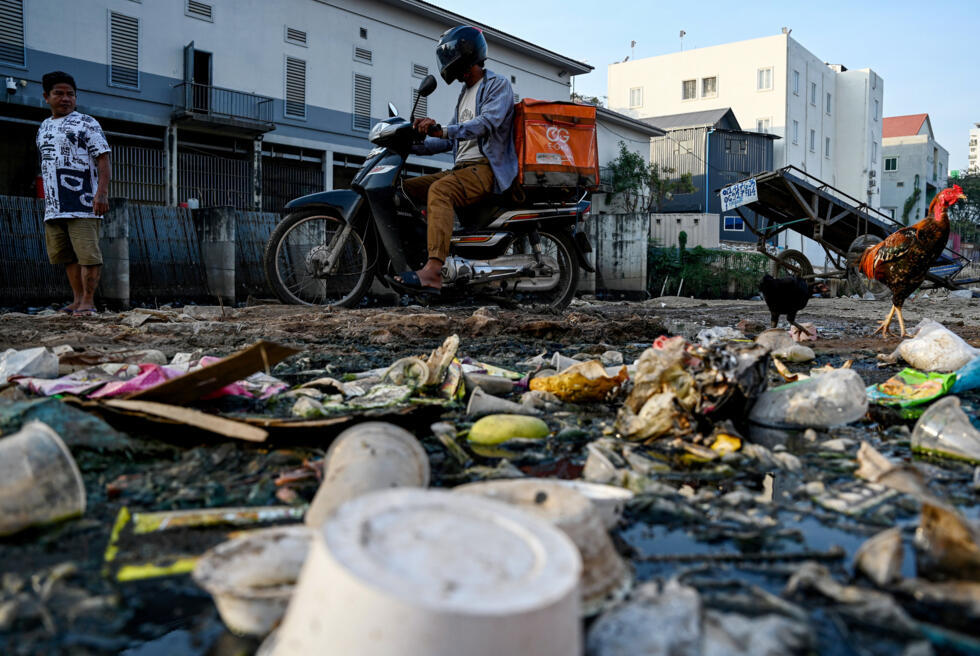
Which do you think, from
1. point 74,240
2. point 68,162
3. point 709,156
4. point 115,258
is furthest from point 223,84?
point 709,156

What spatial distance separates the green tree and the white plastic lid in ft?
91.8

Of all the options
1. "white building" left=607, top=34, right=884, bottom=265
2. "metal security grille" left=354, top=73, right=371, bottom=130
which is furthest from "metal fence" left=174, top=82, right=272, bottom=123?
"white building" left=607, top=34, right=884, bottom=265

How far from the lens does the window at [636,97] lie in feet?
138

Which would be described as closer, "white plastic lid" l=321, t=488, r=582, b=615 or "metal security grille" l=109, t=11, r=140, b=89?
"white plastic lid" l=321, t=488, r=582, b=615

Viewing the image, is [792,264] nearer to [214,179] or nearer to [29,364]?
[29,364]

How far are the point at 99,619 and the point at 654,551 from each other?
93cm

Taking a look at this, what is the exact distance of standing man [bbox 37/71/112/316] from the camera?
5.65m

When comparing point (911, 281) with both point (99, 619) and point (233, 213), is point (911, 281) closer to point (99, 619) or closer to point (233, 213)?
point (99, 619)

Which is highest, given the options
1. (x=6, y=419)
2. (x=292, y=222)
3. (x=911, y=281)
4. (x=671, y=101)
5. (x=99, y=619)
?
(x=671, y=101)

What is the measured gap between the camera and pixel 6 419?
1.87m

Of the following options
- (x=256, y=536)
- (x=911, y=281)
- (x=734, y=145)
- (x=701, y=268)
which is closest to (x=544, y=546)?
(x=256, y=536)

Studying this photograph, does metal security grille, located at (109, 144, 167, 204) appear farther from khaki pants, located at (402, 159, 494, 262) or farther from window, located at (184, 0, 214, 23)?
khaki pants, located at (402, 159, 494, 262)

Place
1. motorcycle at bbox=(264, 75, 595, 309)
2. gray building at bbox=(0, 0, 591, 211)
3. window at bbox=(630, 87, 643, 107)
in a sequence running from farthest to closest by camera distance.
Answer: window at bbox=(630, 87, 643, 107) → gray building at bbox=(0, 0, 591, 211) → motorcycle at bbox=(264, 75, 595, 309)

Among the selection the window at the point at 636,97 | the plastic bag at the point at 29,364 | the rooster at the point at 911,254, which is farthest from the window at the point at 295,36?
the window at the point at 636,97
